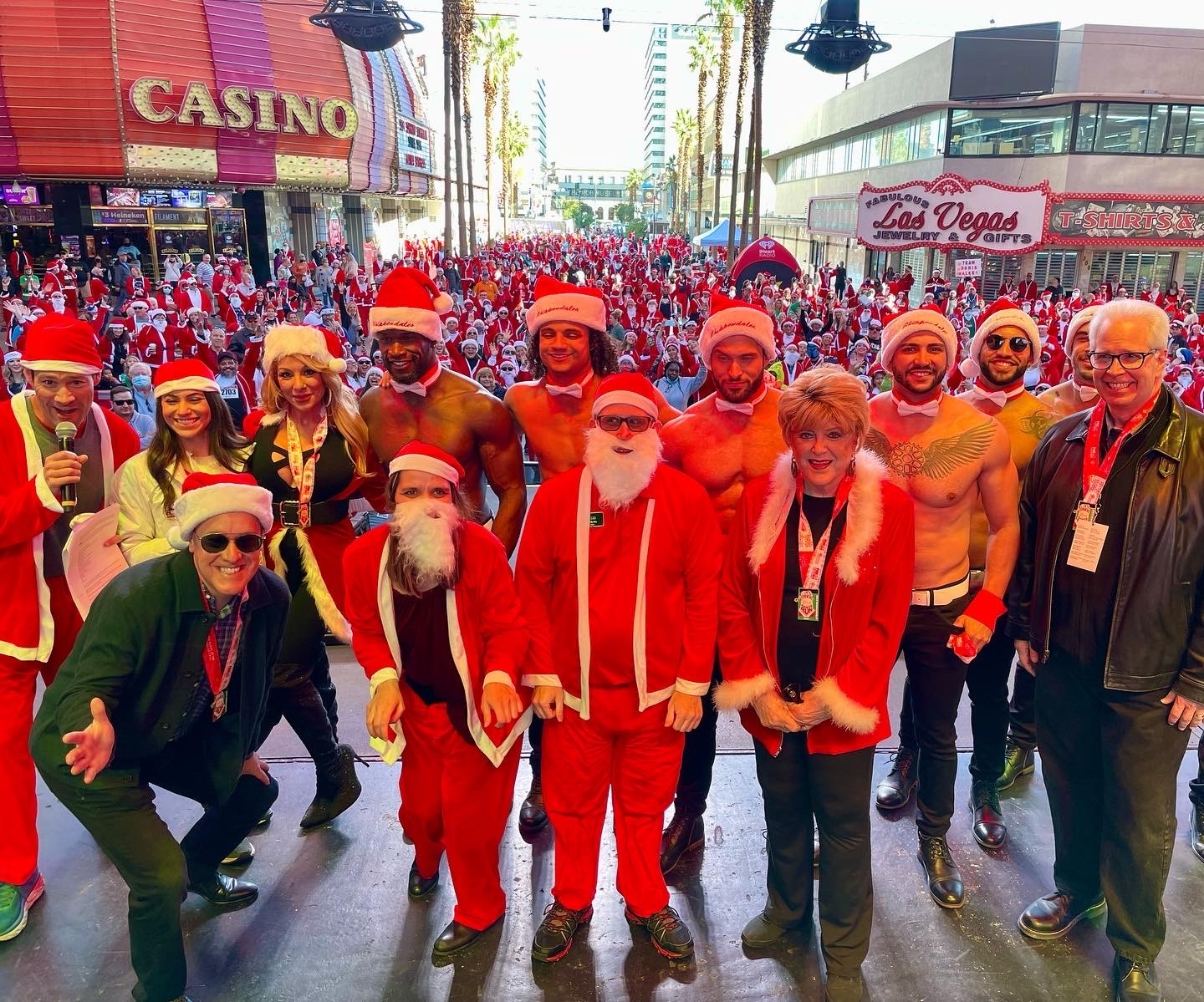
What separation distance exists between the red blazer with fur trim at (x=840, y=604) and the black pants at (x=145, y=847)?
1.69 meters

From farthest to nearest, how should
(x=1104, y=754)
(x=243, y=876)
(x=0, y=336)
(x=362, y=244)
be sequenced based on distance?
(x=362, y=244) < (x=0, y=336) < (x=243, y=876) < (x=1104, y=754)

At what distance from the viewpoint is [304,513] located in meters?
3.29

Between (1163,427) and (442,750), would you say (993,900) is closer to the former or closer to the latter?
(1163,427)

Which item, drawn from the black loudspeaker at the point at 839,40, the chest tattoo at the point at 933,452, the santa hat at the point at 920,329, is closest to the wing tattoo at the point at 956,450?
the chest tattoo at the point at 933,452

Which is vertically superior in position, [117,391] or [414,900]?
[117,391]

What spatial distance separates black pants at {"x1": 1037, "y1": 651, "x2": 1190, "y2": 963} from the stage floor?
0.93ft

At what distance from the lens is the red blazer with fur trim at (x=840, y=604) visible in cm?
252

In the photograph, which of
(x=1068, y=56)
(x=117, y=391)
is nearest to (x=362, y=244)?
(x=1068, y=56)

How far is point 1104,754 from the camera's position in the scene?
272 cm

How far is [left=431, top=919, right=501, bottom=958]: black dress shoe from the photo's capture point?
2822mm

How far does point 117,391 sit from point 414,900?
589 cm

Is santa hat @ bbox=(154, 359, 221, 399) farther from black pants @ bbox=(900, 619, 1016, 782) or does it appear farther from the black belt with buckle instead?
black pants @ bbox=(900, 619, 1016, 782)

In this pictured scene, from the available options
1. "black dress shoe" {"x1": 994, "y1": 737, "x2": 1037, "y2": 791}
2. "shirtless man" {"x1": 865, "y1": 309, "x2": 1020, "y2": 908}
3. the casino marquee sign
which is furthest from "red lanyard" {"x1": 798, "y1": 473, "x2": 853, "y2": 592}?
the casino marquee sign

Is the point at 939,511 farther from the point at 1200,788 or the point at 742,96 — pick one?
the point at 742,96
